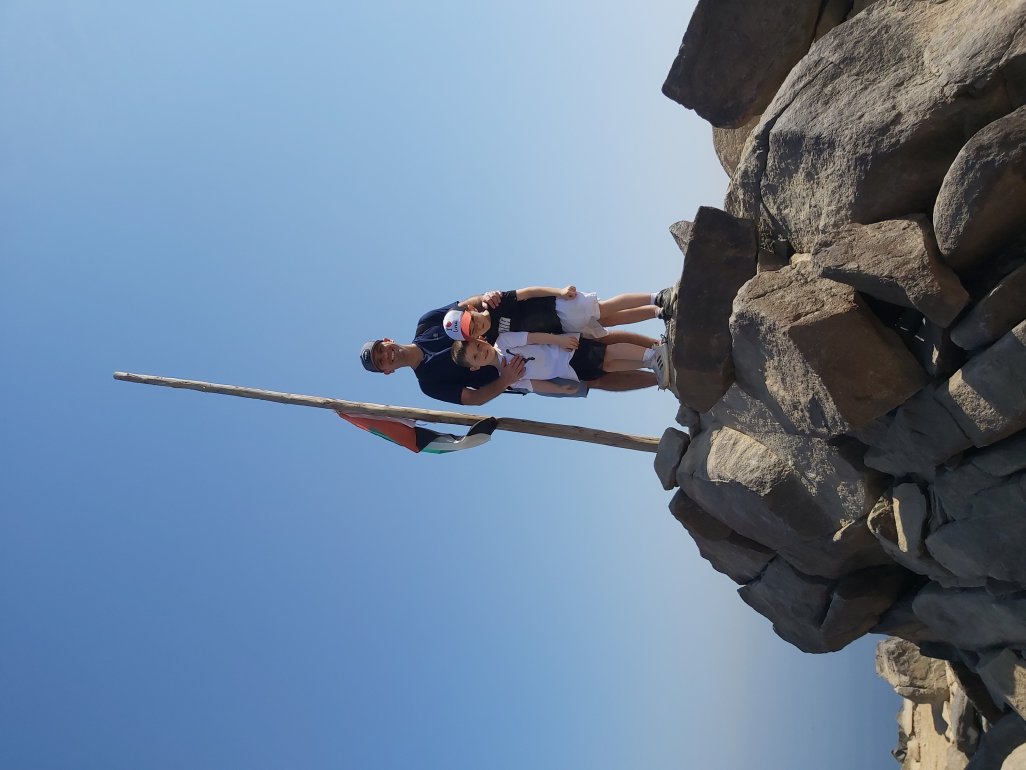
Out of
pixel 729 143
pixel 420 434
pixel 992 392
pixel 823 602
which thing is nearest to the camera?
pixel 992 392

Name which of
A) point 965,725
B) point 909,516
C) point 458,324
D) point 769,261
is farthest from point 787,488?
point 965,725

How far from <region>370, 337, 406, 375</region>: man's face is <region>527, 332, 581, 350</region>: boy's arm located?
1612 mm

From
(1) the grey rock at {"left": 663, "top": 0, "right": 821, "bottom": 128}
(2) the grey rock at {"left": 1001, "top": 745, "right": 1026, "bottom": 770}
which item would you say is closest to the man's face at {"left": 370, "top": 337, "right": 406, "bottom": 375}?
(1) the grey rock at {"left": 663, "top": 0, "right": 821, "bottom": 128}

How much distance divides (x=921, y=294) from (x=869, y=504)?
2.47 m

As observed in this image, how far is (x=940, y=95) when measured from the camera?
482 centimetres

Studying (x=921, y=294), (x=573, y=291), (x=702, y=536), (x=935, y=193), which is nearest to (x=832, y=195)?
(x=935, y=193)

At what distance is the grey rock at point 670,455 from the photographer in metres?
8.64

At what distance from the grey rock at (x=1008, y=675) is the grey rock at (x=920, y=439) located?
2.12 meters

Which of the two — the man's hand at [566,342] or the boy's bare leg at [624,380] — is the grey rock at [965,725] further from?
the man's hand at [566,342]

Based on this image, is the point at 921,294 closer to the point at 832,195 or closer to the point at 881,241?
the point at 881,241

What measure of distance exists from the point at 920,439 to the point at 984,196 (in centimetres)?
191

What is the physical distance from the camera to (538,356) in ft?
29.1

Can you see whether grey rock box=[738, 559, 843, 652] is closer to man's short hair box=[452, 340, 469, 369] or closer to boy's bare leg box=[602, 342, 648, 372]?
boy's bare leg box=[602, 342, 648, 372]

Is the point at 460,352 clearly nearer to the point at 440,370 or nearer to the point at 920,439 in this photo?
the point at 440,370
